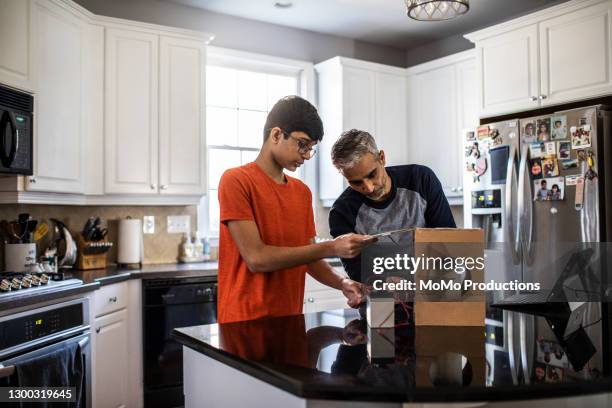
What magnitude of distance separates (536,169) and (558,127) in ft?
0.93

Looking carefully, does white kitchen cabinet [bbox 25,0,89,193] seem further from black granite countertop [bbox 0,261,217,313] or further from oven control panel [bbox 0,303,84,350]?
oven control panel [bbox 0,303,84,350]

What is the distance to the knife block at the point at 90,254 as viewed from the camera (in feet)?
11.5

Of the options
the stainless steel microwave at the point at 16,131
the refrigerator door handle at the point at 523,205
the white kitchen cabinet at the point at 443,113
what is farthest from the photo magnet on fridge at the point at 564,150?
the stainless steel microwave at the point at 16,131

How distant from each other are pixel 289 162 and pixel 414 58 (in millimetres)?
3966

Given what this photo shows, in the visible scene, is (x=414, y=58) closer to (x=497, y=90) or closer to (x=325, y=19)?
(x=325, y=19)

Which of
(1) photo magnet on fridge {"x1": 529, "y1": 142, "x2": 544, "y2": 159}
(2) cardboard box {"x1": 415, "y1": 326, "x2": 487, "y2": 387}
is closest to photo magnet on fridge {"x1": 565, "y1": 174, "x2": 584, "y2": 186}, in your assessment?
(1) photo magnet on fridge {"x1": 529, "y1": 142, "x2": 544, "y2": 159}

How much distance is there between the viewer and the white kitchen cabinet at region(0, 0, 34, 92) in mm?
2812

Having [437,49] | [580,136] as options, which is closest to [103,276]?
[580,136]

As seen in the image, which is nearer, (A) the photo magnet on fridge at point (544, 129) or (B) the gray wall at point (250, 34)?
(A) the photo magnet on fridge at point (544, 129)

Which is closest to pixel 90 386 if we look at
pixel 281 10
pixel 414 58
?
pixel 281 10

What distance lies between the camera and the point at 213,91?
4488 millimetres

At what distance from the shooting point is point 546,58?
377 cm

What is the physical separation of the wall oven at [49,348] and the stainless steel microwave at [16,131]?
0.74m

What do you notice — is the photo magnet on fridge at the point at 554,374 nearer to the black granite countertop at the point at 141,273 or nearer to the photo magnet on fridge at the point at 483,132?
the black granite countertop at the point at 141,273
